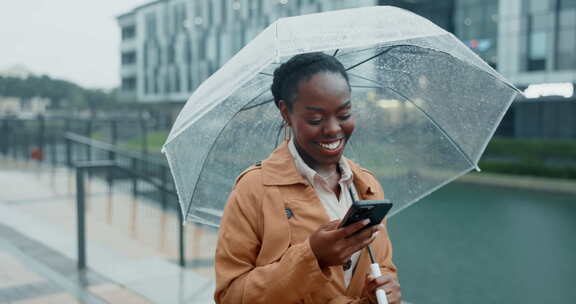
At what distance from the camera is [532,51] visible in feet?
88.5

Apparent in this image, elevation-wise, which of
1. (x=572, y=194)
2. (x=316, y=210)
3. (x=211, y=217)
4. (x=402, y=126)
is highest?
(x=402, y=126)

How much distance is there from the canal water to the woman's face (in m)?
4.62

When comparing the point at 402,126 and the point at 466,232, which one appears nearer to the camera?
the point at 402,126

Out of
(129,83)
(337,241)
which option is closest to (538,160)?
(337,241)

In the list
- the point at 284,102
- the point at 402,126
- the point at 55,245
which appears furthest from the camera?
the point at 55,245

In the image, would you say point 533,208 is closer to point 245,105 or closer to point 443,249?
point 443,249

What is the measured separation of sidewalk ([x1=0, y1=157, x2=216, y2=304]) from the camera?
4.94 metres

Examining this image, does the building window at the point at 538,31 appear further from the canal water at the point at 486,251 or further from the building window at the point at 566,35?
the canal water at the point at 486,251

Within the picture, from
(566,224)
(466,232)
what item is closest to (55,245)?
(466,232)

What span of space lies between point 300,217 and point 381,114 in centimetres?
116

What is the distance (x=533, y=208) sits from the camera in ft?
45.2

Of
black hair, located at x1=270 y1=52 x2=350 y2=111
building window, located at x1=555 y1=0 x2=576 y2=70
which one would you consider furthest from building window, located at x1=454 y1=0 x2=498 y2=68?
black hair, located at x1=270 y1=52 x2=350 y2=111

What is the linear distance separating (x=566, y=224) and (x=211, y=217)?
1058 centimetres

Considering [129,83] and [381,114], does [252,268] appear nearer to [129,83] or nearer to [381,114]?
[381,114]
